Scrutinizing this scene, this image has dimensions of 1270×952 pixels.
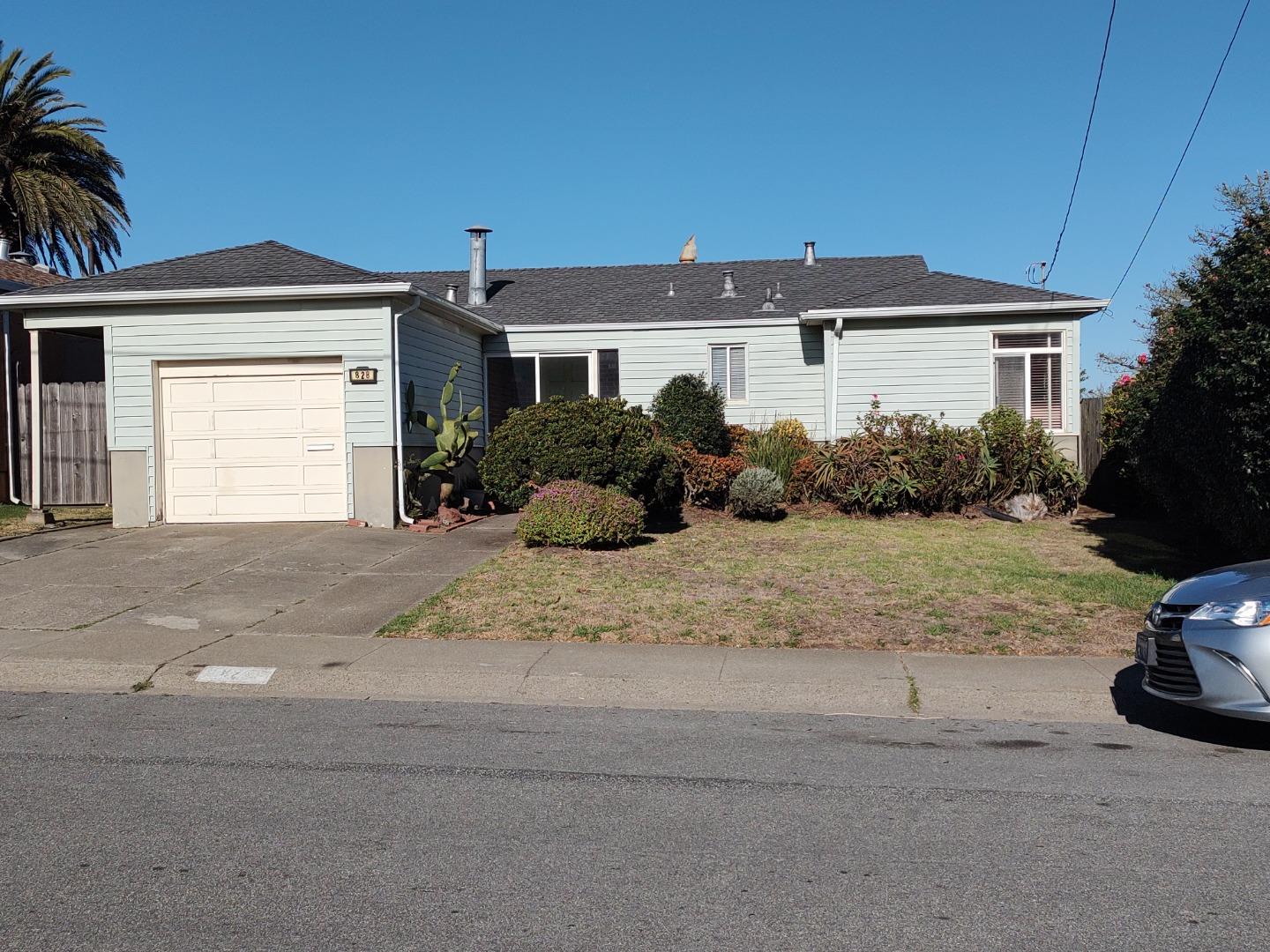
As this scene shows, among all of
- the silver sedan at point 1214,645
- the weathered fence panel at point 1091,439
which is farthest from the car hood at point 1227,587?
the weathered fence panel at point 1091,439

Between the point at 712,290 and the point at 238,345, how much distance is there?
1002 centimetres

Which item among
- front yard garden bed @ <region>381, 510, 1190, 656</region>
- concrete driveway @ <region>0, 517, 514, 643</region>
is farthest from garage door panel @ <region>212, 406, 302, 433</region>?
front yard garden bed @ <region>381, 510, 1190, 656</region>

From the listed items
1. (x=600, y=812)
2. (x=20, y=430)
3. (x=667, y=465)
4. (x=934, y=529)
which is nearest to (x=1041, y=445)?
(x=934, y=529)

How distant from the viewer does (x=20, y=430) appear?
16.9m

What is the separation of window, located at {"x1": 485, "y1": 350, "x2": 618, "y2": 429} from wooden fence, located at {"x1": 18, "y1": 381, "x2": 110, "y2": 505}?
676cm

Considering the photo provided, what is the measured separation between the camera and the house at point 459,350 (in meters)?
15.0

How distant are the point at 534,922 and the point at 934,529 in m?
12.2

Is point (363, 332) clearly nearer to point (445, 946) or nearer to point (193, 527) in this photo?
point (193, 527)

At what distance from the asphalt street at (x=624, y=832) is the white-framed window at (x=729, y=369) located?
13.1 metres

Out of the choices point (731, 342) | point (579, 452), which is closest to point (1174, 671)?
point (579, 452)

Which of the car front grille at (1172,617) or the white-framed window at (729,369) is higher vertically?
the white-framed window at (729,369)

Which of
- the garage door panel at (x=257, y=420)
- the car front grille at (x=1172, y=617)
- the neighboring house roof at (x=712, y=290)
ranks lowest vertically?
the car front grille at (x=1172, y=617)

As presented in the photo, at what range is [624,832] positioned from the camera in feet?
16.0

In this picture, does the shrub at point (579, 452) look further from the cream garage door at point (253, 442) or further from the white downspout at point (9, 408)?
the white downspout at point (9, 408)
